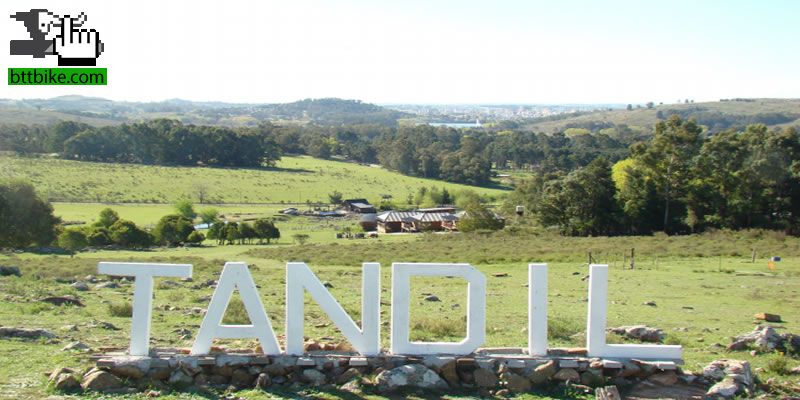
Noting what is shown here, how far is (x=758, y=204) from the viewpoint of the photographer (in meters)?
45.1

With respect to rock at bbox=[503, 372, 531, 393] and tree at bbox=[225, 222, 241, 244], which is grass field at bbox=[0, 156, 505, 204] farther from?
rock at bbox=[503, 372, 531, 393]

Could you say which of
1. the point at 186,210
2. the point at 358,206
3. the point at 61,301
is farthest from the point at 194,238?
the point at 358,206

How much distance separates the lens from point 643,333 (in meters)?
14.7

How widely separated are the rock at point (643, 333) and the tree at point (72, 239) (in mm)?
37263

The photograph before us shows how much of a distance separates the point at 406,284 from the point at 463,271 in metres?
0.98

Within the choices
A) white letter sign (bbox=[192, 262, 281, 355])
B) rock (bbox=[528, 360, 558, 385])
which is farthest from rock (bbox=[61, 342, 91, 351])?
rock (bbox=[528, 360, 558, 385])

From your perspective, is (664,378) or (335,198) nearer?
(664,378)

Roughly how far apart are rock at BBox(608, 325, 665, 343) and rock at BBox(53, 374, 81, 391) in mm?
10230

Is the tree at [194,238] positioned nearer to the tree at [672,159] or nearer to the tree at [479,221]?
the tree at [479,221]

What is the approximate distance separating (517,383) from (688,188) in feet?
129

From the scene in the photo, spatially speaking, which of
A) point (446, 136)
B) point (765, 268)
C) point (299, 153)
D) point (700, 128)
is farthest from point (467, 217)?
point (446, 136)

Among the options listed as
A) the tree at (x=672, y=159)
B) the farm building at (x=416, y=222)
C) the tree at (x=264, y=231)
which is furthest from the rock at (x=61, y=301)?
the farm building at (x=416, y=222)

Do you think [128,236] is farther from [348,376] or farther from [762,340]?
[762,340]

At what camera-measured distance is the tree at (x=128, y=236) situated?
4591 centimetres
